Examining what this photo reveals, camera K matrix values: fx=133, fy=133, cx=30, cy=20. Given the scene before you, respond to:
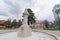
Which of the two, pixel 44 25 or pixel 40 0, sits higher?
pixel 40 0

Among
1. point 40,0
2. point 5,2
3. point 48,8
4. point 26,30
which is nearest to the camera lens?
point 26,30

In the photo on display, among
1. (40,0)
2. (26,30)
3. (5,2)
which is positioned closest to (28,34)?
(26,30)

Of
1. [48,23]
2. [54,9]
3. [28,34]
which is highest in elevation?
[54,9]

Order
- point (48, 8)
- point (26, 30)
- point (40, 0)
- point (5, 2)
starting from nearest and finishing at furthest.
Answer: point (26, 30) < point (40, 0) < point (5, 2) < point (48, 8)

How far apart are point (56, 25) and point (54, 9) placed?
2.03 metres

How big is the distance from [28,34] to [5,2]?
9.14 meters

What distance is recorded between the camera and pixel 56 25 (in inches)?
656

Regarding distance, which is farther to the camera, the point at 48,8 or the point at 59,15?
the point at 59,15

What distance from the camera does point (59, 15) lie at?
17.3 m

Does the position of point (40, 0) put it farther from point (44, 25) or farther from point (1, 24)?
point (1, 24)

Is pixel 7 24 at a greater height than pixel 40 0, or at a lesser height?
lesser

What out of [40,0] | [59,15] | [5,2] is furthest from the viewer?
[59,15]

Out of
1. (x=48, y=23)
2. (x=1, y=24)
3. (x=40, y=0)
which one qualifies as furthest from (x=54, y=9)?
(x=1, y=24)

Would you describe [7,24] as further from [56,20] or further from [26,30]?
[26,30]
